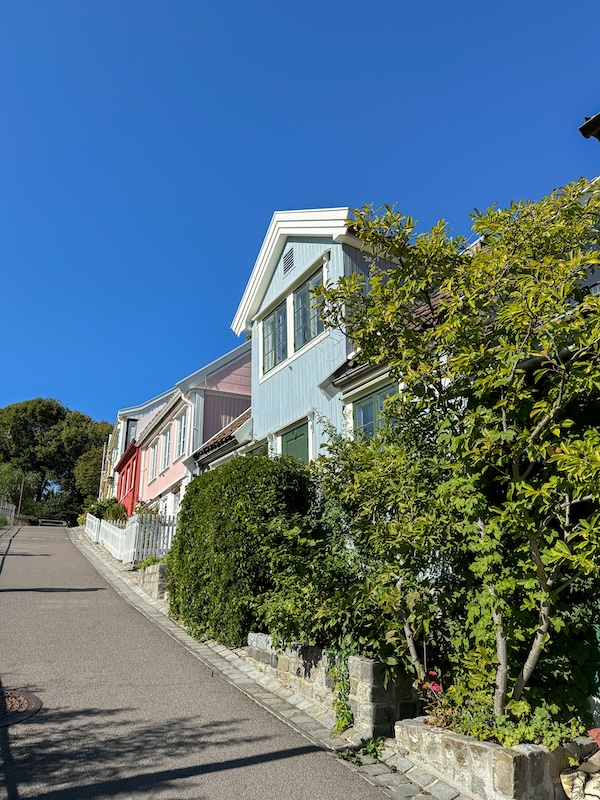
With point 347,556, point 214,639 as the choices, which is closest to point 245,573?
point 214,639

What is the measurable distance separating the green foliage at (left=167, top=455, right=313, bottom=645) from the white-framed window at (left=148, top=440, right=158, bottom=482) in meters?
17.0

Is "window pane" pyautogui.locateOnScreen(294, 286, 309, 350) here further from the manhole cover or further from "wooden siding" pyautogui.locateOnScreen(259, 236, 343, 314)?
the manhole cover

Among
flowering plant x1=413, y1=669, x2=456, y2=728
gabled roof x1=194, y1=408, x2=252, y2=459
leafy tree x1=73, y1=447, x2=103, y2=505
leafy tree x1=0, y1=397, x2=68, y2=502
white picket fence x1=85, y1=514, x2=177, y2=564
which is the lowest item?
flowering plant x1=413, y1=669, x2=456, y2=728

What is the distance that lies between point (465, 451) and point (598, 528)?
43.3 inches

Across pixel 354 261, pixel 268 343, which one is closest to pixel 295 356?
pixel 268 343

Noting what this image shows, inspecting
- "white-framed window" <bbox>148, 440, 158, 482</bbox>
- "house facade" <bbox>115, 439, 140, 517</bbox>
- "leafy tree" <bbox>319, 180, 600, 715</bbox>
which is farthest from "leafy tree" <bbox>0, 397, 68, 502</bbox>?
"leafy tree" <bbox>319, 180, 600, 715</bbox>

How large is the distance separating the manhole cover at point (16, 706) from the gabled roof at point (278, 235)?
822cm

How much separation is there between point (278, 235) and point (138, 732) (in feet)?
32.2

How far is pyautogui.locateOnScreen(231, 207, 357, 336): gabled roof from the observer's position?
10758 millimetres

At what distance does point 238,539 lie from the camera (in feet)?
27.4

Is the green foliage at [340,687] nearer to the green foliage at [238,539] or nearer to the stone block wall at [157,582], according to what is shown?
the green foliage at [238,539]

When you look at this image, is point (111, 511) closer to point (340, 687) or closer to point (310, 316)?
point (310, 316)

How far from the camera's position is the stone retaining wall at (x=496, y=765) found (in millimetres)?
4102

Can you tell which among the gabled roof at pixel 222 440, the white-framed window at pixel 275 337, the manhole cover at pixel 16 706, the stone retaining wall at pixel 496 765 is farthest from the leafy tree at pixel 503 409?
the gabled roof at pixel 222 440
